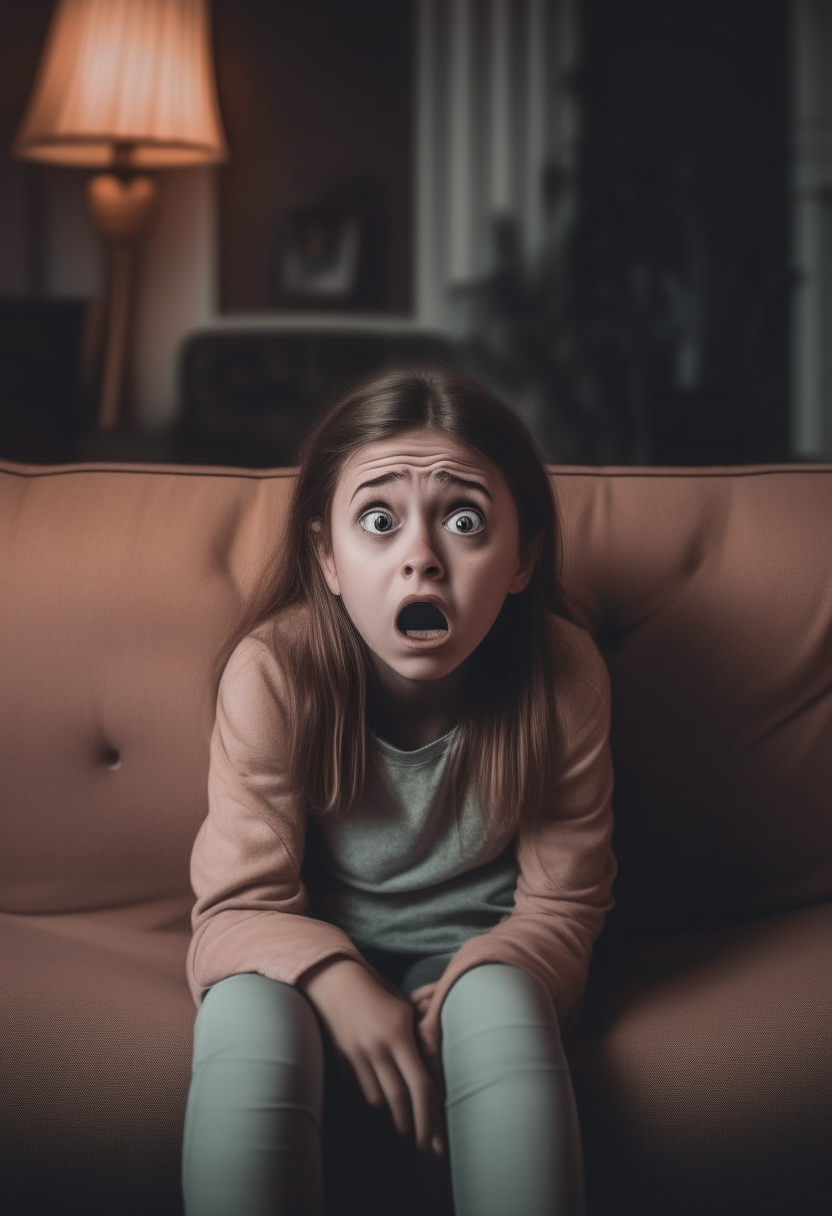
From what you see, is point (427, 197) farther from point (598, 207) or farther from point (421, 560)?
point (421, 560)

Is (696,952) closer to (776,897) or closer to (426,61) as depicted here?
(776,897)

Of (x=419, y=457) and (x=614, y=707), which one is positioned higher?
(x=419, y=457)

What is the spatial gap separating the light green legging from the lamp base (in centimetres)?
255

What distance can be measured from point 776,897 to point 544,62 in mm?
3080

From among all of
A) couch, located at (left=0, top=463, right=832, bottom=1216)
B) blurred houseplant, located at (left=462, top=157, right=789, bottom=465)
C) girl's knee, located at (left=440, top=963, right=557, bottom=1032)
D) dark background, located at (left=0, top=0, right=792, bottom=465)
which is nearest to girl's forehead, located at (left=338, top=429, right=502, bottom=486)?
couch, located at (left=0, top=463, right=832, bottom=1216)

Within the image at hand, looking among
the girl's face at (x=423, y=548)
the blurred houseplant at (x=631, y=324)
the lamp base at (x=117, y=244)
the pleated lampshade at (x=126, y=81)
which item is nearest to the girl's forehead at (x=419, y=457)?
the girl's face at (x=423, y=548)

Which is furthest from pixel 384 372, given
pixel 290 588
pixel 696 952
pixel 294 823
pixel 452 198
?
pixel 452 198

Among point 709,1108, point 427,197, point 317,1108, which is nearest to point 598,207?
point 427,197

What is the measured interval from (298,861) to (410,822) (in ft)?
0.31

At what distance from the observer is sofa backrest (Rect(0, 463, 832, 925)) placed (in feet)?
3.82

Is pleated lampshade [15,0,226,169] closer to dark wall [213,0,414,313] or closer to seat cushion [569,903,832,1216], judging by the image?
dark wall [213,0,414,313]

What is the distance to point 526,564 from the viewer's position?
1000mm

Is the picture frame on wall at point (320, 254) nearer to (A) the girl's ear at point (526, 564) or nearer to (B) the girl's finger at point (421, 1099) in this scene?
(A) the girl's ear at point (526, 564)

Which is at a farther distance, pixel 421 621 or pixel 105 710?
pixel 105 710
